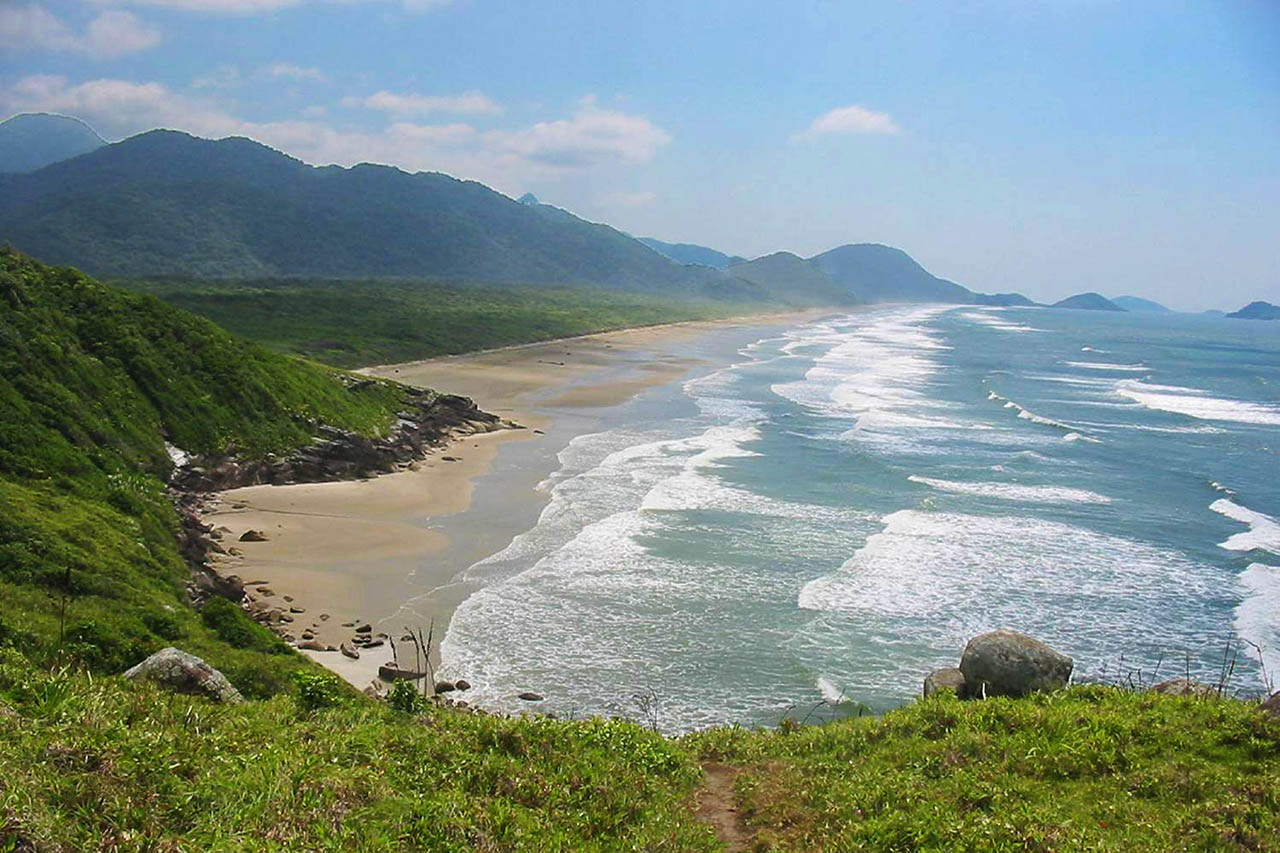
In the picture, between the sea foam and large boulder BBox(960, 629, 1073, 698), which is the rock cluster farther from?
the sea foam

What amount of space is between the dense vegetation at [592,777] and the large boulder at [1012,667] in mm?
1998

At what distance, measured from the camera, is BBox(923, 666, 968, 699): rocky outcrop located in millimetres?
15672

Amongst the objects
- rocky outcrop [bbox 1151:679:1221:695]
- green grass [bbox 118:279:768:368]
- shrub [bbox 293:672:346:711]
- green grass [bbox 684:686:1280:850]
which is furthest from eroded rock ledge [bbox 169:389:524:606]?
green grass [bbox 118:279:768:368]

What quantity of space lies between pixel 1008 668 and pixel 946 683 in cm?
113

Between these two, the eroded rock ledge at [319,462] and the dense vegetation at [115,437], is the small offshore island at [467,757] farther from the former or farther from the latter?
the eroded rock ledge at [319,462]

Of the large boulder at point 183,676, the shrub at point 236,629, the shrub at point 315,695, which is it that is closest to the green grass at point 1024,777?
the shrub at point 315,695

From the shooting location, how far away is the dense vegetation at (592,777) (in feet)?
23.5

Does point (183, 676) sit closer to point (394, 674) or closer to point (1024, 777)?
point (394, 674)

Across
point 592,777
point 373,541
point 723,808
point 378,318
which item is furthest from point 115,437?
point 378,318

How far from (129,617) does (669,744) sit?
9.10 metres

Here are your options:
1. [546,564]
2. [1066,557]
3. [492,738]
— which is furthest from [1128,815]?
[1066,557]

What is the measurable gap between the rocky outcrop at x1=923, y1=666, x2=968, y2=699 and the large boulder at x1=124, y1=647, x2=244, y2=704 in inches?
419

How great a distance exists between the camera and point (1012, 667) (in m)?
15.2

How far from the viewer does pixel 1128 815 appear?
923 centimetres
